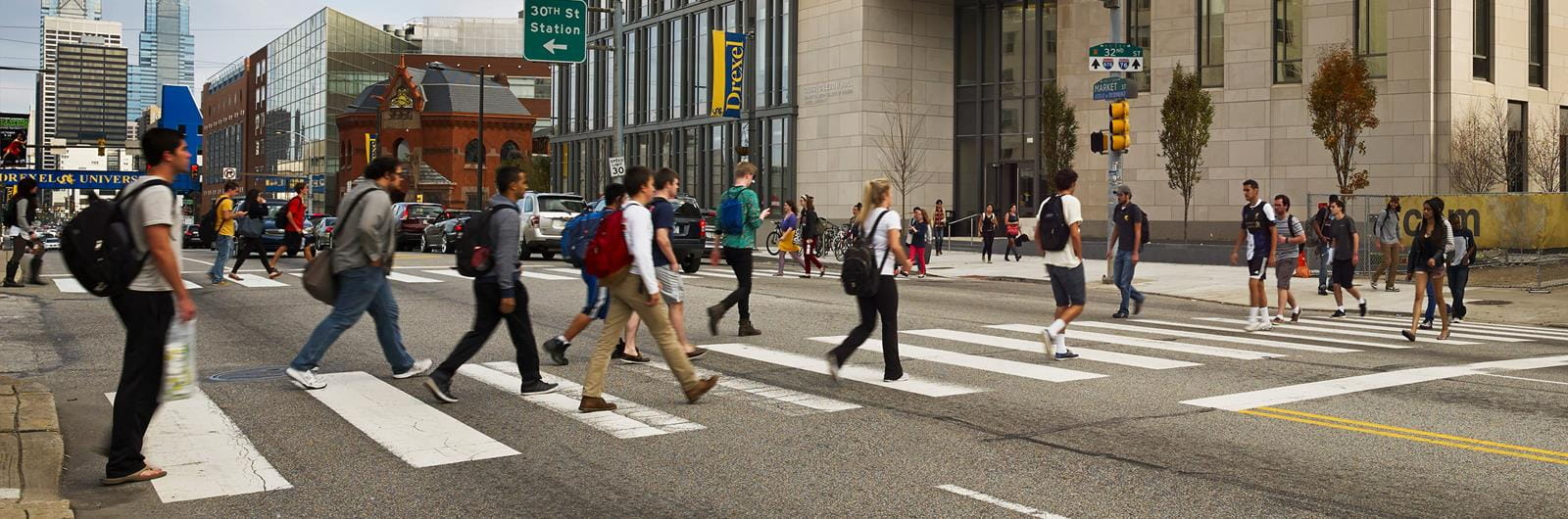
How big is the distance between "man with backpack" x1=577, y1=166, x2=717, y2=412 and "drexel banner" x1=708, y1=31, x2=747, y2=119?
124ft

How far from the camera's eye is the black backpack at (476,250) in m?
8.55

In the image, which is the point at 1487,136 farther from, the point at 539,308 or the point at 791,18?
the point at 539,308

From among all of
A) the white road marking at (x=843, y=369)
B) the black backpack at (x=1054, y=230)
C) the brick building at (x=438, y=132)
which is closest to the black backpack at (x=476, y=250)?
the white road marking at (x=843, y=369)

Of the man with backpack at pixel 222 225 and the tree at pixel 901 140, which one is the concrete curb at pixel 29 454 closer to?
the man with backpack at pixel 222 225

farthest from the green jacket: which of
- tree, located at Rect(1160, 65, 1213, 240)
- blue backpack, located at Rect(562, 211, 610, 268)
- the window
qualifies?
the window

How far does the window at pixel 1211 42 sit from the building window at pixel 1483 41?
6.97m

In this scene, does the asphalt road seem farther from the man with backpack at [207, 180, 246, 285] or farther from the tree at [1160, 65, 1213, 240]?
the tree at [1160, 65, 1213, 240]

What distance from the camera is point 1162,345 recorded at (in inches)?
492

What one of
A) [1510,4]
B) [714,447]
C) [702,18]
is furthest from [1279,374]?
[702,18]

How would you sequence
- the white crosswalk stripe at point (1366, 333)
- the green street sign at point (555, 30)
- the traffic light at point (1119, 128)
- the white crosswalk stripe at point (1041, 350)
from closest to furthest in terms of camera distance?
the white crosswalk stripe at point (1041, 350), the white crosswalk stripe at point (1366, 333), the traffic light at point (1119, 128), the green street sign at point (555, 30)

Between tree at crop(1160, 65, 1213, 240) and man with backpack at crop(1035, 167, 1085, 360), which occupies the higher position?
tree at crop(1160, 65, 1213, 240)

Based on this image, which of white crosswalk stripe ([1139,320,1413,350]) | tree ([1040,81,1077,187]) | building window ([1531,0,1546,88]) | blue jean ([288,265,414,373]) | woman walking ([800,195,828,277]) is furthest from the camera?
tree ([1040,81,1077,187])

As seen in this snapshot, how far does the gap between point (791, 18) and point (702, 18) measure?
6.19m

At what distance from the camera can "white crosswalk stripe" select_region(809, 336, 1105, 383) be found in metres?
10.0
